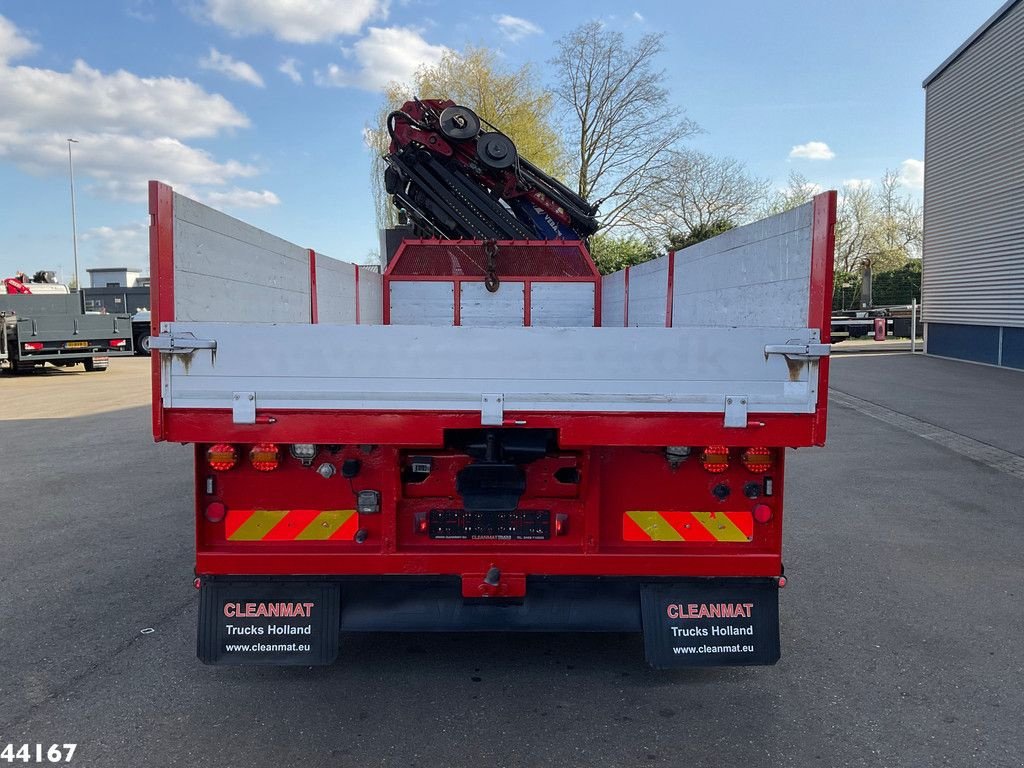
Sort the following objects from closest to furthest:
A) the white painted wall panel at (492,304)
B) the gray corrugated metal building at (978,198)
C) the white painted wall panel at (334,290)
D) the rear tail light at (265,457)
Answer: the rear tail light at (265,457) → the white painted wall panel at (334,290) → the white painted wall panel at (492,304) → the gray corrugated metal building at (978,198)

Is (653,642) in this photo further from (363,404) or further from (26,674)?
(26,674)

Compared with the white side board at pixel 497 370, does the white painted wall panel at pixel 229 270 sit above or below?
above

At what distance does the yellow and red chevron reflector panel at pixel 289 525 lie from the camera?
122 inches

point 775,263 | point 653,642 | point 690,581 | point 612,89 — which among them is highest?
point 612,89

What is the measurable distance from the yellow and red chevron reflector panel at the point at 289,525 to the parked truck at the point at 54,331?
19.2m

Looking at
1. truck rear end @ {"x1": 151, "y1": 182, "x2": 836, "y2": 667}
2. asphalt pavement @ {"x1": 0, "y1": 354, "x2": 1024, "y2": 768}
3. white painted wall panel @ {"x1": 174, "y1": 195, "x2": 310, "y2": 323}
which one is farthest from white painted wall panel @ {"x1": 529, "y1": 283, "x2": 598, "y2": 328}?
truck rear end @ {"x1": 151, "y1": 182, "x2": 836, "y2": 667}

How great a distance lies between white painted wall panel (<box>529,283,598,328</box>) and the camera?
6.75 m

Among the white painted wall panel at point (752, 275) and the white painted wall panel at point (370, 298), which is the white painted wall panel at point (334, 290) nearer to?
the white painted wall panel at point (370, 298)

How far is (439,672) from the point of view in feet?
11.5

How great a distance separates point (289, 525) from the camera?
3115mm

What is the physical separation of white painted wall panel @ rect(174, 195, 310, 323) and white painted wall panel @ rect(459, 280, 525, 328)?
2.51 metres

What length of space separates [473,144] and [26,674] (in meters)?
6.19

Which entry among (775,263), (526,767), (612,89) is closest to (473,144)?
(775,263)

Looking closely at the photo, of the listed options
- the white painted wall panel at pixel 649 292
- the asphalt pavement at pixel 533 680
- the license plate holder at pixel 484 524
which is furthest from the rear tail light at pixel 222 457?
the white painted wall panel at pixel 649 292
